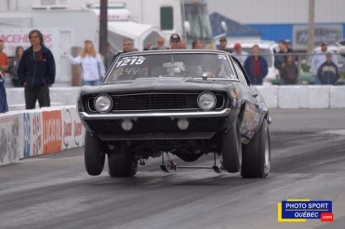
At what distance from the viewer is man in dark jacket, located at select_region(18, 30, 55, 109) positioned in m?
18.5

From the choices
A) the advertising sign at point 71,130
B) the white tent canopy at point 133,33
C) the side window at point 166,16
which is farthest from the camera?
the side window at point 166,16

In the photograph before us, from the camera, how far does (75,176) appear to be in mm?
13688

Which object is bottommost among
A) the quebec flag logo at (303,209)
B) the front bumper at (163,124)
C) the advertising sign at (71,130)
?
the advertising sign at (71,130)

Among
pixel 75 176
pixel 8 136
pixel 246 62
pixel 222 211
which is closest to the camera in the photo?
pixel 222 211

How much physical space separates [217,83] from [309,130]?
8747 mm

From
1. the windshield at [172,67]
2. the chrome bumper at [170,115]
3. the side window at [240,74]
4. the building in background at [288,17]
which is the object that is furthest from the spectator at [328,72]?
the building in background at [288,17]

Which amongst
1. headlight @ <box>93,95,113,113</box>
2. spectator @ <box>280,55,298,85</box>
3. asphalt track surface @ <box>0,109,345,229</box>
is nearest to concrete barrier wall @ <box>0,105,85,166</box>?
asphalt track surface @ <box>0,109,345,229</box>

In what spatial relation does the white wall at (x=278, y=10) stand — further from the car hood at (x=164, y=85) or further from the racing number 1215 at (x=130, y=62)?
the car hood at (x=164, y=85)

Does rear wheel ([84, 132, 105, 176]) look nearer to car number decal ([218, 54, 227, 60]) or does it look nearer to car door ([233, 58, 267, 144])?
car door ([233, 58, 267, 144])

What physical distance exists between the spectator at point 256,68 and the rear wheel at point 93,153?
16.0 meters

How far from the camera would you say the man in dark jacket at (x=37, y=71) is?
18547 millimetres

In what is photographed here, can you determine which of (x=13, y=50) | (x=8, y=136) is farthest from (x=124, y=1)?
(x=8, y=136)

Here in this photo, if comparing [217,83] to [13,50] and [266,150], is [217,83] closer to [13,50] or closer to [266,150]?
[266,150]

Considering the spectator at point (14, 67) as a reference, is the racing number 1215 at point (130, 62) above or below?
above
